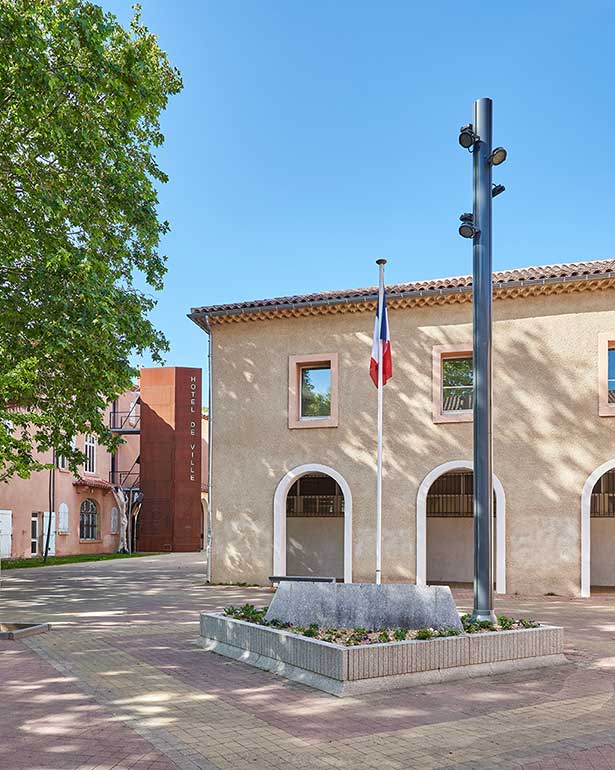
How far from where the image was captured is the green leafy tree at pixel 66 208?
42.9 feet

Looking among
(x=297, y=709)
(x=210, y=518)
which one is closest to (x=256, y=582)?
(x=210, y=518)

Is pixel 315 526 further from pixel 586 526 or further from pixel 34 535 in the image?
pixel 34 535

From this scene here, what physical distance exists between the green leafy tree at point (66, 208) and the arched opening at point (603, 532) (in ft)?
42.4

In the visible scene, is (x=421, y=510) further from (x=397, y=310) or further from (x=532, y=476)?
(x=397, y=310)

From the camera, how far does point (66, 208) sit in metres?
14.0

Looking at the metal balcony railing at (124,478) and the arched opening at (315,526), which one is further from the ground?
the metal balcony railing at (124,478)

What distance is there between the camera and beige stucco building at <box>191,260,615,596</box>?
17.5m

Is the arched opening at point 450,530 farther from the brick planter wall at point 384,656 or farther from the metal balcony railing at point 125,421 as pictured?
the metal balcony railing at point 125,421

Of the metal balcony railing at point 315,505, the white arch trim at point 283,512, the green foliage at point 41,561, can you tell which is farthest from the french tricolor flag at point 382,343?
the green foliage at point 41,561

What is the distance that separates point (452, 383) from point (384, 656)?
1188 cm

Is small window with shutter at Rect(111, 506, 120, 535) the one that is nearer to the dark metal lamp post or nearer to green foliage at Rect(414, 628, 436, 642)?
the dark metal lamp post

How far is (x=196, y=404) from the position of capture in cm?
3744

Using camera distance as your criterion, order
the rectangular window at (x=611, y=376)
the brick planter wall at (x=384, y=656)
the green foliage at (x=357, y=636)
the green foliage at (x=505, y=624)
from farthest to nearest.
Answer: the rectangular window at (x=611, y=376) < the green foliage at (x=505, y=624) < the green foliage at (x=357, y=636) < the brick planter wall at (x=384, y=656)

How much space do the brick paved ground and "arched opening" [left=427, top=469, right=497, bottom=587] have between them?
10348mm
